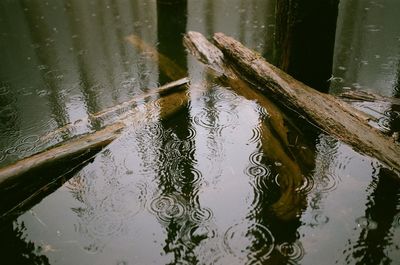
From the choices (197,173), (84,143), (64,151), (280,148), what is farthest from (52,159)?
(280,148)

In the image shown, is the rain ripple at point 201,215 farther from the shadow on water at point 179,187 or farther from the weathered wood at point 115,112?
the weathered wood at point 115,112

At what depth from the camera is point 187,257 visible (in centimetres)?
211

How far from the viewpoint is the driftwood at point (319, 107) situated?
2787mm

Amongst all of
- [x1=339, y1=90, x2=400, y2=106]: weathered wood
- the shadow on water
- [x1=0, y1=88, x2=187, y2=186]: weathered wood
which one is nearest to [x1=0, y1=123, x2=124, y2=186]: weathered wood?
[x1=0, y1=88, x2=187, y2=186]: weathered wood

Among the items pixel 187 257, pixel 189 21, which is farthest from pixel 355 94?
pixel 189 21

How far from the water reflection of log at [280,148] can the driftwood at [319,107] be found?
0.43 ft

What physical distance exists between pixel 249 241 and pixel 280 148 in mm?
1069

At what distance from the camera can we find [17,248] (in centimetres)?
224

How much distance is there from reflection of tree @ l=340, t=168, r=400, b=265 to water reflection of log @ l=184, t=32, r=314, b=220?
1.38ft

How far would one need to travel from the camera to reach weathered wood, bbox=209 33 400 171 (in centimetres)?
278

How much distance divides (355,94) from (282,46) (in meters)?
0.94

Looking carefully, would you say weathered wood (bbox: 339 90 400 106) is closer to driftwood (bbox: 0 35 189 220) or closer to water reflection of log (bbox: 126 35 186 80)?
driftwood (bbox: 0 35 189 220)

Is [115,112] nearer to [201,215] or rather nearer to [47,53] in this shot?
[201,215]

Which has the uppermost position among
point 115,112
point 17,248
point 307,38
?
Answer: point 307,38
